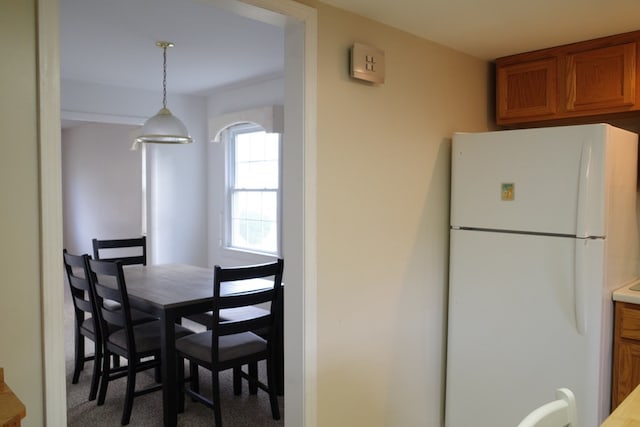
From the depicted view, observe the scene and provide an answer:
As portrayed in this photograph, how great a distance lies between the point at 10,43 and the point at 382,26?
1.59 m

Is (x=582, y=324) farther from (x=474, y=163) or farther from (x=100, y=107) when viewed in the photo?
(x=100, y=107)

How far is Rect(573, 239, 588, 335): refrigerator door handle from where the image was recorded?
2.25 meters

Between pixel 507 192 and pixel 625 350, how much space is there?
0.92 meters

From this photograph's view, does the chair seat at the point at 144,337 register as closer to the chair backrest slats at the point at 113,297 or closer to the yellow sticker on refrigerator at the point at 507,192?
the chair backrest slats at the point at 113,297

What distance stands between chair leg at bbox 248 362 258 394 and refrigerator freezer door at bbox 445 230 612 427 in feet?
4.06

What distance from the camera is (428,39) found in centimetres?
262

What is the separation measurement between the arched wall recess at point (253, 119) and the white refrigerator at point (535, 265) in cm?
192

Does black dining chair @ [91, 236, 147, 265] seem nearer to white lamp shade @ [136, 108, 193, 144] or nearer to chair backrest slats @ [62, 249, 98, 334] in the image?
chair backrest slats @ [62, 249, 98, 334]

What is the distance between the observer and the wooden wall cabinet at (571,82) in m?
2.53


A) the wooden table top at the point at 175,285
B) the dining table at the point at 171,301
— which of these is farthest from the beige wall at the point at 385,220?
Answer: the wooden table top at the point at 175,285

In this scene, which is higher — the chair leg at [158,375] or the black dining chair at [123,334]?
the black dining chair at [123,334]

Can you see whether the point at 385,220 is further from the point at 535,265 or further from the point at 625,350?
the point at 625,350

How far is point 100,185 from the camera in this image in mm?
7203

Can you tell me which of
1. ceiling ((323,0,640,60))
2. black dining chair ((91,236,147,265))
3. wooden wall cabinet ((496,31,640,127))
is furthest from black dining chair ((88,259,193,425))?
wooden wall cabinet ((496,31,640,127))
